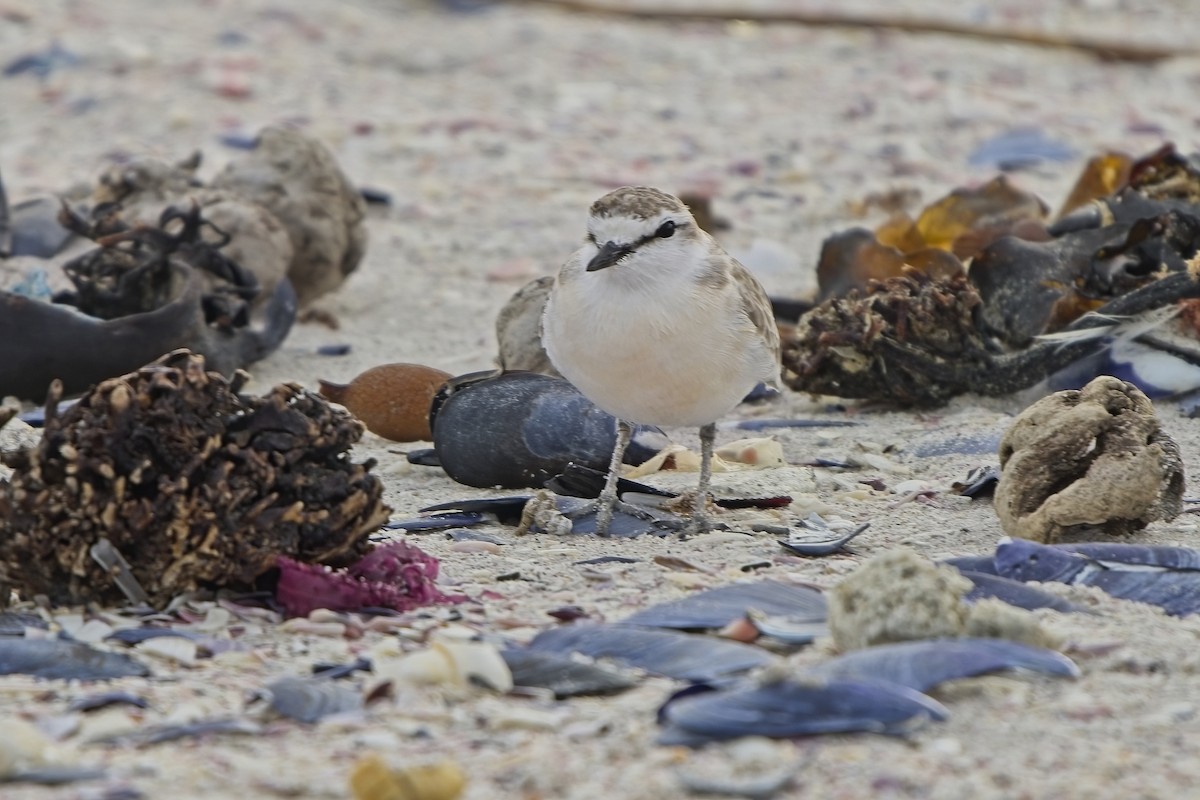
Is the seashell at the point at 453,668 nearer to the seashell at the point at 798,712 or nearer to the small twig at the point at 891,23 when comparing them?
the seashell at the point at 798,712

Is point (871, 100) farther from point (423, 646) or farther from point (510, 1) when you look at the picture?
point (423, 646)

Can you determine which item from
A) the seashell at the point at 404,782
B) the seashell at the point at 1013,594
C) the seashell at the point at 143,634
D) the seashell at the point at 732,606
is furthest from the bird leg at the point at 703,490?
the seashell at the point at 404,782

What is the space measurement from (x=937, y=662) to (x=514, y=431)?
247 cm

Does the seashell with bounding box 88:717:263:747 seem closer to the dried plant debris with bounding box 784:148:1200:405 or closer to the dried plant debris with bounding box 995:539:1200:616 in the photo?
the dried plant debris with bounding box 995:539:1200:616

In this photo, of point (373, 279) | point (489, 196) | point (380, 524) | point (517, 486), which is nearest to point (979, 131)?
point (489, 196)

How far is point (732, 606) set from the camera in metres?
3.93

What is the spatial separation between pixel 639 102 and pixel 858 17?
101 inches

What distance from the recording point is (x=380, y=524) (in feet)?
13.7

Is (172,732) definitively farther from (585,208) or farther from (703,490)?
(585,208)

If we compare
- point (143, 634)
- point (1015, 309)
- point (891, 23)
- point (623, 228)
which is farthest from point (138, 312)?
point (891, 23)

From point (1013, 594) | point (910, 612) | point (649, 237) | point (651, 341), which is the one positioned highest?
point (649, 237)

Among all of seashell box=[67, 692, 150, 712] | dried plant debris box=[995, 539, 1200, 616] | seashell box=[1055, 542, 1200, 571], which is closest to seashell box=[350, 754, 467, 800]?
seashell box=[67, 692, 150, 712]

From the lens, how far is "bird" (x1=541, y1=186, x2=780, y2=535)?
5.00m

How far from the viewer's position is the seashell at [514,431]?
565 cm
